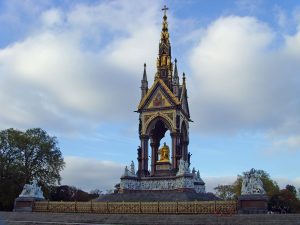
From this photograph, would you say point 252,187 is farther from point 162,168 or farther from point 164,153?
point 164,153

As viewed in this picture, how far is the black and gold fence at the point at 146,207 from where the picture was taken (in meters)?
24.8

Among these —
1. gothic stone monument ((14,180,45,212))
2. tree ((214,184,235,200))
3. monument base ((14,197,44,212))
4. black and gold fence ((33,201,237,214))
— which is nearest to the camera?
black and gold fence ((33,201,237,214))

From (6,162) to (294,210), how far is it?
1334 inches

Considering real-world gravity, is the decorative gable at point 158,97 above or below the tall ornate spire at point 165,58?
below

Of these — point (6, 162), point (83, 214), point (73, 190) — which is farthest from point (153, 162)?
point (73, 190)

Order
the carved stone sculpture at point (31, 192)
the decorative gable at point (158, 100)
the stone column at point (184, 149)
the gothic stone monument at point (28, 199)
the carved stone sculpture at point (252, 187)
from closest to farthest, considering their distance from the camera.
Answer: the carved stone sculpture at point (252, 187) → the gothic stone monument at point (28, 199) → the carved stone sculpture at point (31, 192) → the decorative gable at point (158, 100) → the stone column at point (184, 149)

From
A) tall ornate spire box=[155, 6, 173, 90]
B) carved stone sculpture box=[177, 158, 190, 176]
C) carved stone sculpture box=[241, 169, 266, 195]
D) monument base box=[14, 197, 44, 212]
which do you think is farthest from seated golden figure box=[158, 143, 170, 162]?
carved stone sculpture box=[241, 169, 266, 195]

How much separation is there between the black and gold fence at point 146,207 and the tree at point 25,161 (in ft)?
50.1

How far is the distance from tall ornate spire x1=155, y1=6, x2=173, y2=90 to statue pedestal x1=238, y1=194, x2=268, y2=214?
18138 millimetres

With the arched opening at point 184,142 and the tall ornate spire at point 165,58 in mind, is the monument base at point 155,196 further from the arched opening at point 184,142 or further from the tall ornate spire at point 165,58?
the tall ornate spire at point 165,58

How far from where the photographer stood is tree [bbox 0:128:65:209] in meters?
43.9

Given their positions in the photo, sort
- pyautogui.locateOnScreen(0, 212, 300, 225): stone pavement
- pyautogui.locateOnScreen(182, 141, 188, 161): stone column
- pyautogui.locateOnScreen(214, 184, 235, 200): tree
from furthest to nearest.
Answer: pyautogui.locateOnScreen(214, 184, 235, 200): tree < pyautogui.locateOnScreen(182, 141, 188, 161): stone column < pyautogui.locateOnScreen(0, 212, 300, 225): stone pavement

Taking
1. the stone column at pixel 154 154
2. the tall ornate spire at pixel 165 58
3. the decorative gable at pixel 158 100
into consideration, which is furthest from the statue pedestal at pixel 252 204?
the tall ornate spire at pixel 165 58

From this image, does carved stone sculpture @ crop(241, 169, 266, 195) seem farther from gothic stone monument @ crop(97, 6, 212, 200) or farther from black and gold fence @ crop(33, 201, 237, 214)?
gothic stone monument @ crop(97, 6, 212, 200)
